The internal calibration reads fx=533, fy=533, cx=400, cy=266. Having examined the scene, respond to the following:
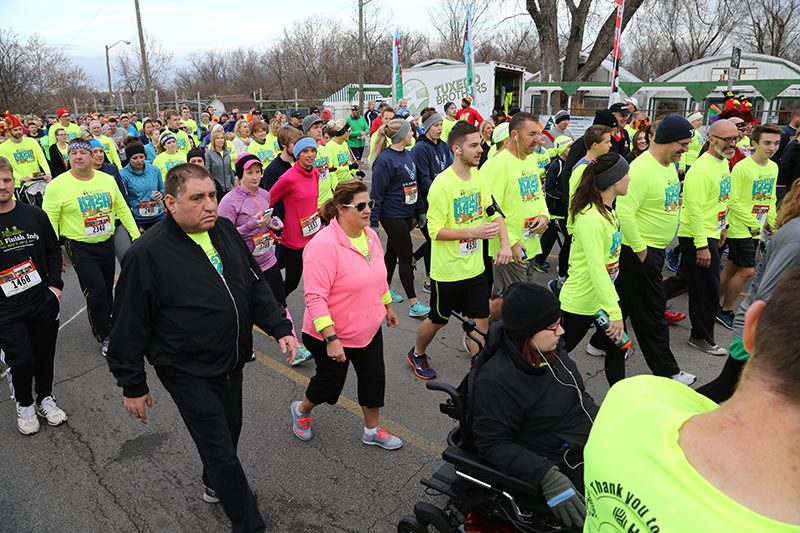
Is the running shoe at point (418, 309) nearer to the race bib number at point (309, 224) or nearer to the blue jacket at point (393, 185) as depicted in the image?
the blue jacket at point (393, 185)

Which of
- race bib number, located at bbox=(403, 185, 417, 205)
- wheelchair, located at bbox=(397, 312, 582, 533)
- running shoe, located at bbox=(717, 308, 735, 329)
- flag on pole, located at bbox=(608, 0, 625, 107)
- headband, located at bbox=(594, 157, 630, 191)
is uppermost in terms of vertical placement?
flag on pole, located at bbox=(608, 0, 625, 107)

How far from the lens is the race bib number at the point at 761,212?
559 cm

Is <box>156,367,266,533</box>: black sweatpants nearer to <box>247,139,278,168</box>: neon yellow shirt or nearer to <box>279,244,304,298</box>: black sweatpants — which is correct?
<box>279,244,304,298</box>: black sweatpants

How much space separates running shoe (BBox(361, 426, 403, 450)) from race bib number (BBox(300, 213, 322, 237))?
245 cm

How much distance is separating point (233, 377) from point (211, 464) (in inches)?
18.4

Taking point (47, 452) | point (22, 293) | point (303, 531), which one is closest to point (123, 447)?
point (47, 452)

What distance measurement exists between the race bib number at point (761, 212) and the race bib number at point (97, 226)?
260 inches

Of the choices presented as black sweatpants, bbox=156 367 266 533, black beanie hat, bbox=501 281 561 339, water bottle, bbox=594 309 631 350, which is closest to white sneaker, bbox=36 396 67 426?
black sweatpants, bbox=156 367 266 533

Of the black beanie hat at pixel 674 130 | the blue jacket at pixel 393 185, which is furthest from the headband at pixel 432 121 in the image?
the black beanie hat at pixel 674 130

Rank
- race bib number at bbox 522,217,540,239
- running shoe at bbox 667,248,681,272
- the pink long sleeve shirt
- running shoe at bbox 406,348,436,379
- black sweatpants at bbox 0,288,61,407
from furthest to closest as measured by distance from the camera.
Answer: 1. running shoe at bbox 667,248,681,272
2. the pink long sleeve shirt
3. race bib number at bbox 522,217,540,239
4. running shoe at bbox 406,348,436,379
5. black sweatpants at bbox 0,288,61,407

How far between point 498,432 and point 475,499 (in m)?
0.38

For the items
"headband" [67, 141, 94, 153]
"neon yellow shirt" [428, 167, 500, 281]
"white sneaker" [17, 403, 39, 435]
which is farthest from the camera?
"headband" [67, 141, 94, 153]

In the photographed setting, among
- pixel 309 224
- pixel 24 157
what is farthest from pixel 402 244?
pixel 24 157

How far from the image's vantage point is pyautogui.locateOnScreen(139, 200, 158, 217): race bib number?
682 centimetres
